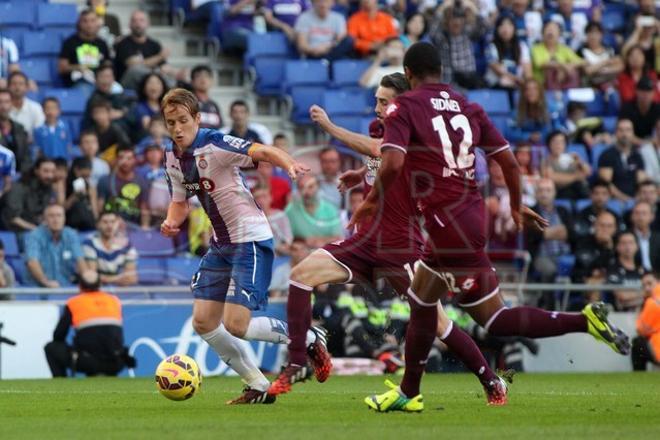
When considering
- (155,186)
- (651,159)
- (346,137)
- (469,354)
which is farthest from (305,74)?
(469,354)

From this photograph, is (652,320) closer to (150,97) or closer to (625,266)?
(625,266)

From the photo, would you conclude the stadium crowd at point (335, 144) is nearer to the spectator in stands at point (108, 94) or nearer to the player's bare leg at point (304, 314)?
the spectator in stands at point (108, 94)

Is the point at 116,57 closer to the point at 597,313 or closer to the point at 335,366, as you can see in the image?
the point at 335,366

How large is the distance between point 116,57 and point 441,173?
1215 centimetres

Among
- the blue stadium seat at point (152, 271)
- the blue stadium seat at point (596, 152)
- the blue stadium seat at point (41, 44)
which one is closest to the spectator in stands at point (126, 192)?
the blue stadium seat at point (152, 271)

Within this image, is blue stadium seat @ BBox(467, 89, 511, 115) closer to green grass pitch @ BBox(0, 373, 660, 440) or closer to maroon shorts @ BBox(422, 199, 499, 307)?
green grass pitch @ BBox(0, 373, 660, 440)

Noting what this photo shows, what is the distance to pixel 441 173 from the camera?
9.32m

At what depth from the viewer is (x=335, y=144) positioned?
2044 cm

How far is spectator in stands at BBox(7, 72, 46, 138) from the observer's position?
734 inches

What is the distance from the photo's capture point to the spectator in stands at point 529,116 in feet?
71.3

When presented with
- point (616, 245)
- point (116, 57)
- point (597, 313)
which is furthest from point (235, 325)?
Answer: point (116, 57)

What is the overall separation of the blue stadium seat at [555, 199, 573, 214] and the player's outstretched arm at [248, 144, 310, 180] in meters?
10.2

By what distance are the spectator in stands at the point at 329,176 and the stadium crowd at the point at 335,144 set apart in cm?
2

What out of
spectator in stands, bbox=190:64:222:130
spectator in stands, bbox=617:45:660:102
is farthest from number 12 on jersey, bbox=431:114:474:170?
spectator in stands, bbox=617:45:660:102
